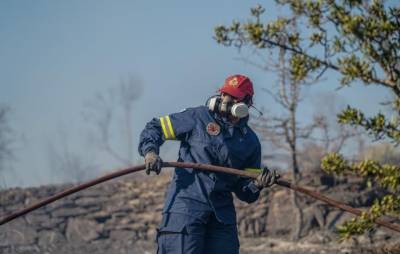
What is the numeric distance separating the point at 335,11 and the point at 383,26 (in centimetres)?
50

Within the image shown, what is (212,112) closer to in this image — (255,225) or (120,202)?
(255,225)

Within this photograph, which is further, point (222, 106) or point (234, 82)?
point (234, 82)

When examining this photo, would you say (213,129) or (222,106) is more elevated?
(222,106)

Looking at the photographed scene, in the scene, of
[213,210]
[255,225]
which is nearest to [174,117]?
[213,210]

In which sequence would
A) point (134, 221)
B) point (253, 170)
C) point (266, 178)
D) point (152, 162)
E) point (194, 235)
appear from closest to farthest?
point (152, 162) < point (194, 235) < point (266, 178) < point (253, 170) < point (134, 221)

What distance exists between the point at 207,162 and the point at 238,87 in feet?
2.17

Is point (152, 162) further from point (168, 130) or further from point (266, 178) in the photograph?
point (266, 178)

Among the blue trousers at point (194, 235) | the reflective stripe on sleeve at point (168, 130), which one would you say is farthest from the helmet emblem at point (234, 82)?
the blue trousers at point (194, 235)

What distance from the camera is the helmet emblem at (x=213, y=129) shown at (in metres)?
6.01

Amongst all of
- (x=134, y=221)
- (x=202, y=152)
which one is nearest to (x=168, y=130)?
(x=202, y=152)

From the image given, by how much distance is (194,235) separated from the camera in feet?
19.1

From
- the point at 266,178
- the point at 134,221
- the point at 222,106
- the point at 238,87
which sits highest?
the point at 238,87

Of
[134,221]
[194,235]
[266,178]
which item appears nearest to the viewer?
[194,235]

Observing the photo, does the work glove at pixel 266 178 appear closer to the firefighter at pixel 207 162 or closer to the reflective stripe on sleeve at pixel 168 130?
the firefighter at pixel 207 162
